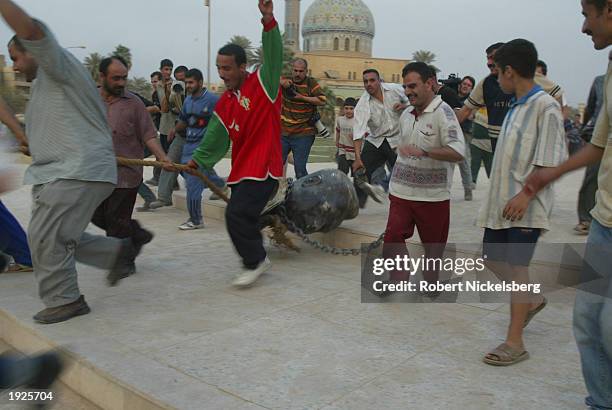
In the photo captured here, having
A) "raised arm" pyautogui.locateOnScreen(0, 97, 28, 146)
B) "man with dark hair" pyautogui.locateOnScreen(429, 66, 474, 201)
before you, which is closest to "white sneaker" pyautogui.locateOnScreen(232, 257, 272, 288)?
"raised arm" pyautogui.locateOnScreen(0, 97, 28, 146)

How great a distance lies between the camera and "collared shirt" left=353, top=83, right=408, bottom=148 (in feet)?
21.9

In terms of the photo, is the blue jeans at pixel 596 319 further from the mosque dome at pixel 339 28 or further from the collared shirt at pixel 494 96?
the mosque dome at pixel 339 28

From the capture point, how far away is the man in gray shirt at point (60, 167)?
3.60 meters

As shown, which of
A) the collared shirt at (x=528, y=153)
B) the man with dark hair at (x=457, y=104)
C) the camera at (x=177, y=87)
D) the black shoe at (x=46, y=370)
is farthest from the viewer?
the camera at (x=177, y=87)

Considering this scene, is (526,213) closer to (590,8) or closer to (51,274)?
(590,8)

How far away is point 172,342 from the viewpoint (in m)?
3.38

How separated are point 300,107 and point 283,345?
4257 mm

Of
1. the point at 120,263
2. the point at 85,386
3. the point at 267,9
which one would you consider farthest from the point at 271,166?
the point at 85,386

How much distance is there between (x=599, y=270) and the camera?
8.16ft

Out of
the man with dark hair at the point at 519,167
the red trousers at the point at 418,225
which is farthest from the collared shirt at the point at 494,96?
the man with dark hair at the point at 519,167

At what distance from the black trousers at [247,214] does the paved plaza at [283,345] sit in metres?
0.30

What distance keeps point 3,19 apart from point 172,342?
1962 mm

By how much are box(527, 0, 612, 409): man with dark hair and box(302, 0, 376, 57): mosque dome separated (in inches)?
3479

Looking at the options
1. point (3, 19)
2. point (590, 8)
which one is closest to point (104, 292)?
point (3, 19)
